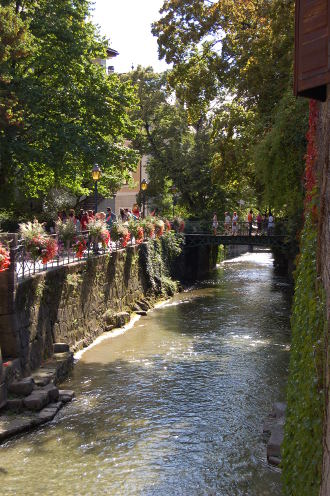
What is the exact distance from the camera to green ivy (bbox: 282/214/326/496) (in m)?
6.55

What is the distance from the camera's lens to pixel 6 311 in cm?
1277

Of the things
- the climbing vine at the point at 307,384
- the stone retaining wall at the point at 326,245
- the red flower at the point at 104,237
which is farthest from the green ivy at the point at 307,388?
the red flower at the point at 104,237

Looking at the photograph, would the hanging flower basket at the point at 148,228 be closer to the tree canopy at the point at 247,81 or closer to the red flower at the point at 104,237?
the tree canopy at the point at 247,81

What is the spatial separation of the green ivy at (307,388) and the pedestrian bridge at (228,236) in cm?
2502

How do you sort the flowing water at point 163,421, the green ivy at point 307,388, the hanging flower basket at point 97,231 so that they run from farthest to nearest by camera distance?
1. the hanging flower basket at point 97,231
2. the flowing water at point 163,421
3. the green ivy at point 307,388

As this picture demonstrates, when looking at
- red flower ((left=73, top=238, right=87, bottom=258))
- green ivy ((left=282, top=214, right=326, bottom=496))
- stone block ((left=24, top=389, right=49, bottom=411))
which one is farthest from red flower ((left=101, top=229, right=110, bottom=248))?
green ivy ((left=282, top=214, right=326, bottom=496))

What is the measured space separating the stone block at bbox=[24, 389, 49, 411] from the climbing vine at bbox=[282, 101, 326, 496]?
19.2 feet

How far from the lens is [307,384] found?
7004 mm

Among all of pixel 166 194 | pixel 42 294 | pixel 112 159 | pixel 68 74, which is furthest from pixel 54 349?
pixel 166 194

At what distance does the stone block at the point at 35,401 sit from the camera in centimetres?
1195

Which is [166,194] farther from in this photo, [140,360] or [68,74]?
[140,360]

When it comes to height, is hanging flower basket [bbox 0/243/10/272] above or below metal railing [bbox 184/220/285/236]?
below

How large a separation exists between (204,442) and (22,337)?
4892mm

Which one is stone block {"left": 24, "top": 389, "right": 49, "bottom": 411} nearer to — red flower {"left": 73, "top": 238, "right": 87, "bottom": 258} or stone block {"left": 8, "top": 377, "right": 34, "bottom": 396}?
stone block {"left": 8, "top": 377, "right": 34, "bottom": 396}
